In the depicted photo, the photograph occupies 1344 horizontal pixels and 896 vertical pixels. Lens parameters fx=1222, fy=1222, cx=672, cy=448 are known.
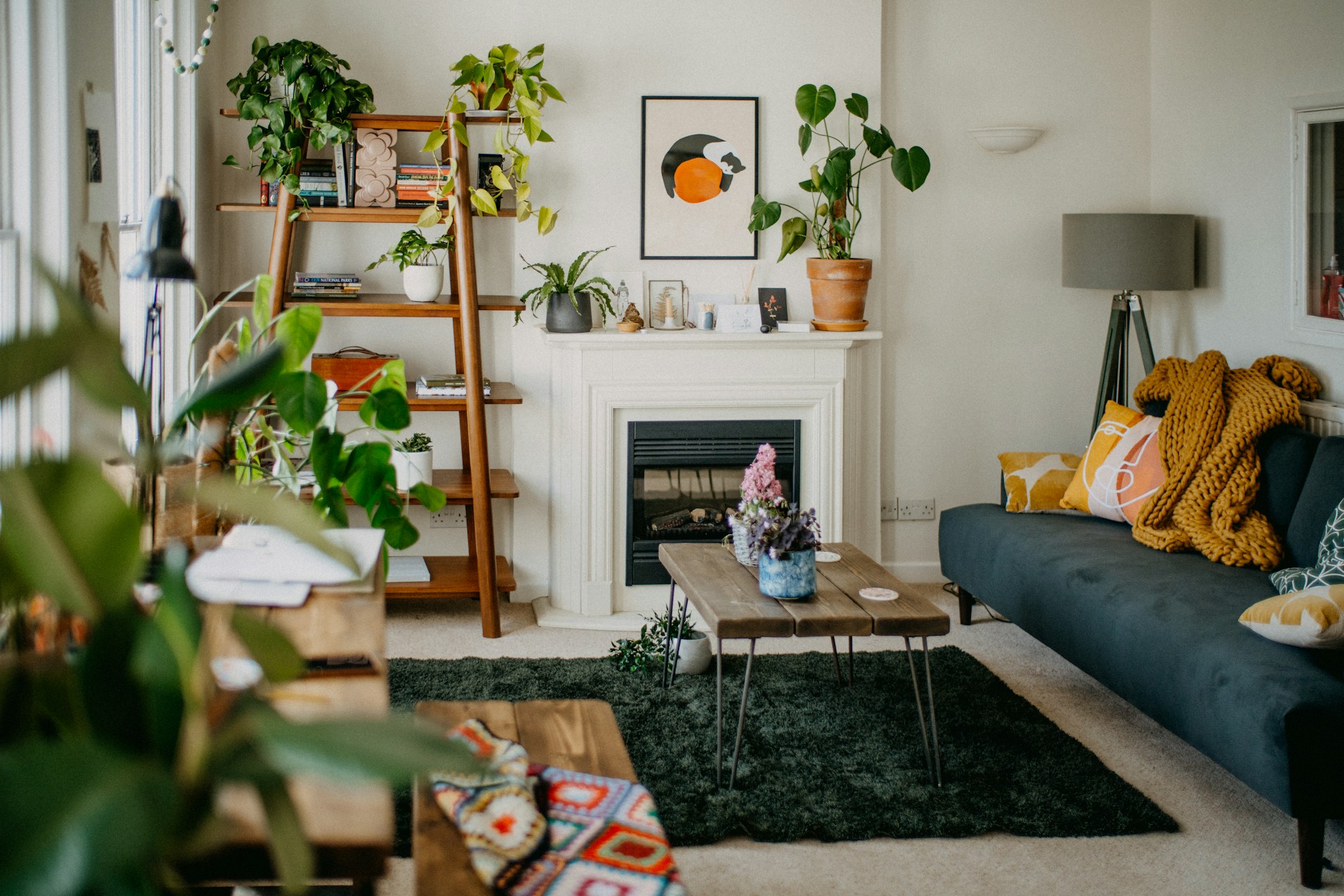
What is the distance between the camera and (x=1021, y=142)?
4844mm

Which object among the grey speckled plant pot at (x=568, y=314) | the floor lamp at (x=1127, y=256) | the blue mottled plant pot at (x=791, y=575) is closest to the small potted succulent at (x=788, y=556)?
the blue mottled plant pot at (x=791, y=575)

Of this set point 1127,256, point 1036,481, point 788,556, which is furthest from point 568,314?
point 1127,256

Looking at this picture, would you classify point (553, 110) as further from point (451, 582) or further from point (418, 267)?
point (451, 582)

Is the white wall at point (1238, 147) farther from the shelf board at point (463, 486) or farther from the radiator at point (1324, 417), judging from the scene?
the shelf board at point (463, 486)

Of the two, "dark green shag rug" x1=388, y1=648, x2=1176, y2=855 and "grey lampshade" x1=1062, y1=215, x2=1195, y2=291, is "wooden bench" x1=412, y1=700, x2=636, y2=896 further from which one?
"grey lampshade" x1=1062, y1=215, x2=1195, y2=291

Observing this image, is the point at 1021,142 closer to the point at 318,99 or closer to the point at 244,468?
the point at 318,99

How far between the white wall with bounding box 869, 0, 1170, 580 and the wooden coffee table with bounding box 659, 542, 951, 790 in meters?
1.71

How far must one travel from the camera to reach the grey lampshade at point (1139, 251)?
14.5 feet

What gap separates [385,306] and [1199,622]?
272 centimetres

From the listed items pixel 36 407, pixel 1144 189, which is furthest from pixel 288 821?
pixel 1144 189

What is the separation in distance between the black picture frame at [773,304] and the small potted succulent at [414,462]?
4.43 ft

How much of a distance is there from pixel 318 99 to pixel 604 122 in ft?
3.54

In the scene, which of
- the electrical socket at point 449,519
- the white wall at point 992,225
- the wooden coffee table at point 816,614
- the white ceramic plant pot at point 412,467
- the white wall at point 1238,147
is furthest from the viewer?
the white wall at point 992,225

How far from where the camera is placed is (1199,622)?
299 cm
